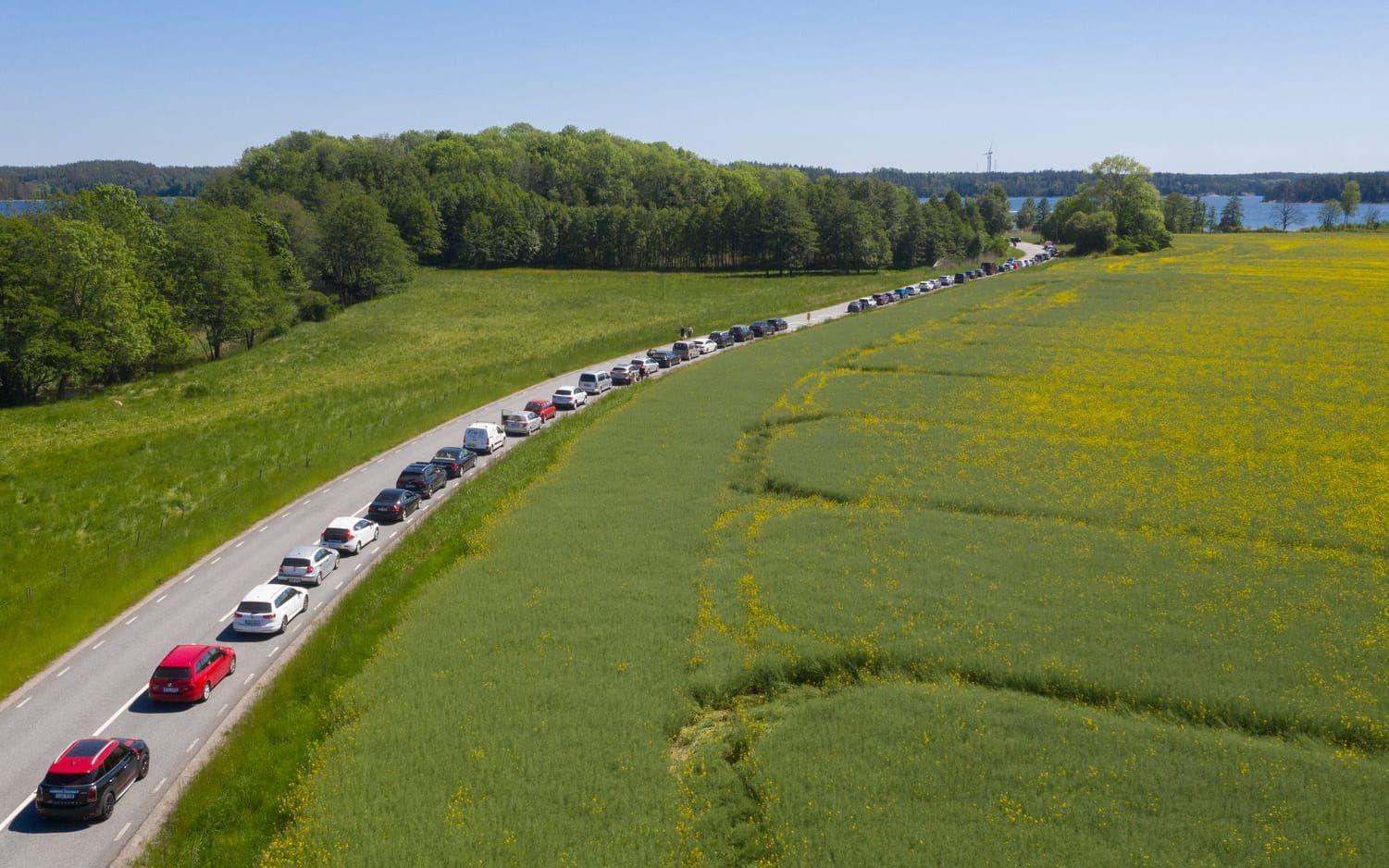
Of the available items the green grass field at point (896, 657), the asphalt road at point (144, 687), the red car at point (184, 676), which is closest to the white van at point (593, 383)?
the green grass field at point (896, 657)

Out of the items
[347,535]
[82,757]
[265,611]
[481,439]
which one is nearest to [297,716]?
[82,757]

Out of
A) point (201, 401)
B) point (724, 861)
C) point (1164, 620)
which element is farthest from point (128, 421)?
point (1164, 620)

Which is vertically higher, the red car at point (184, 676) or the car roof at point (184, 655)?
the car roof at point (184, 655)

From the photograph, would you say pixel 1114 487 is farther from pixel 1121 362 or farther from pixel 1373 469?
pixel 1121 362

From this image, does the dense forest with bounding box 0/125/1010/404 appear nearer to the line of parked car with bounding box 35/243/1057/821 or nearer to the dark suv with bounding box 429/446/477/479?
the line of parked car with bounding box 35/243/1057/821

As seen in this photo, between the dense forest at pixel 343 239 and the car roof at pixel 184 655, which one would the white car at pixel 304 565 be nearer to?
the car roof at pixel 184 655

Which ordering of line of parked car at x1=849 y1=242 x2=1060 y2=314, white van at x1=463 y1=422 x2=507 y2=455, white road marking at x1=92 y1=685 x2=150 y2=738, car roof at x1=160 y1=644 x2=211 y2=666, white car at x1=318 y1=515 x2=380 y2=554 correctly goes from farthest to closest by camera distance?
line of parked car at x1=849 y1=242 x2=1060 y2=314
white van at x1=463 y1=422 x2=507 y2=455
white car at x1=318 y1=515 x2=380 y2=554
car roof at x1=160 y1=644 x2=211 y2=666
white road marking at x1=92 y1=685 x2=150 y2=738

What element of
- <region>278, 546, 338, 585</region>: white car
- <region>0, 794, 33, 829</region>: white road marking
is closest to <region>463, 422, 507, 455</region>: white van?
<region>278, 546, 338, 585</region>: white car
